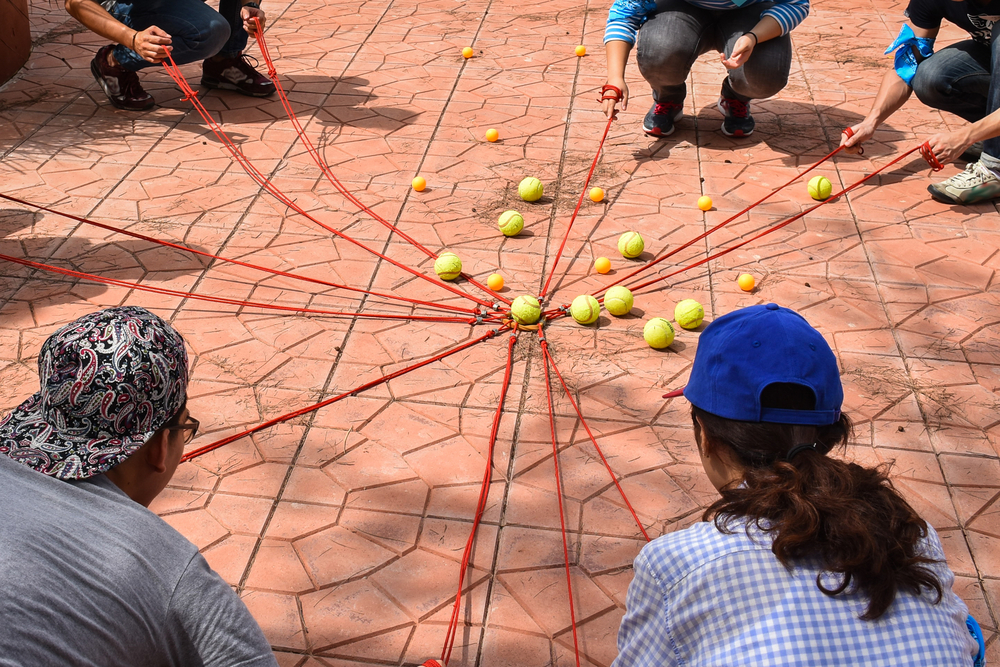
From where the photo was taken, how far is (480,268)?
12.5 feet

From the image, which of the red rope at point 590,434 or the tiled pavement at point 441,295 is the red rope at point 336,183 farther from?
the red rope at point 590,434

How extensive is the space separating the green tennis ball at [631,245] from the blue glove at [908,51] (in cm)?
192

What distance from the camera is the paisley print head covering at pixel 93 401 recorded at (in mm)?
1462

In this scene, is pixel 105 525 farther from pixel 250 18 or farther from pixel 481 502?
pixel 250 18

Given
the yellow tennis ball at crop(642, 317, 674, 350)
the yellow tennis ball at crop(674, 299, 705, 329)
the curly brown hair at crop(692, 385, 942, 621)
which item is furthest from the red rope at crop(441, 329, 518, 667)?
the curly brown hair at crop(692, 385, 942, 621)

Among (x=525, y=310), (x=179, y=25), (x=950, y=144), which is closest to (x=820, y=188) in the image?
(x=950, y=144)

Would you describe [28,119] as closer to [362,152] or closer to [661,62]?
[362,152]

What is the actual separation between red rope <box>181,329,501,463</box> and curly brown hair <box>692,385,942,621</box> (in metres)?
1.81

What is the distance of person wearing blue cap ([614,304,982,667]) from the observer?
4.35 feet

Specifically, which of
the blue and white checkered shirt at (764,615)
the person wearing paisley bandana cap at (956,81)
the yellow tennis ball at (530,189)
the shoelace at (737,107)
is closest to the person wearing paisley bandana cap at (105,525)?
the blue and white checkered shirt at (764,615)

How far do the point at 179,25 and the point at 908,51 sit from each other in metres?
4.09

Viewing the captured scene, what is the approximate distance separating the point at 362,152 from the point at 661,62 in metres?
1.72

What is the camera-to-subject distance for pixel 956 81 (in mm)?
4430

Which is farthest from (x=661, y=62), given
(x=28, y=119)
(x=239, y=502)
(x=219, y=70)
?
(x=28, y=119)
